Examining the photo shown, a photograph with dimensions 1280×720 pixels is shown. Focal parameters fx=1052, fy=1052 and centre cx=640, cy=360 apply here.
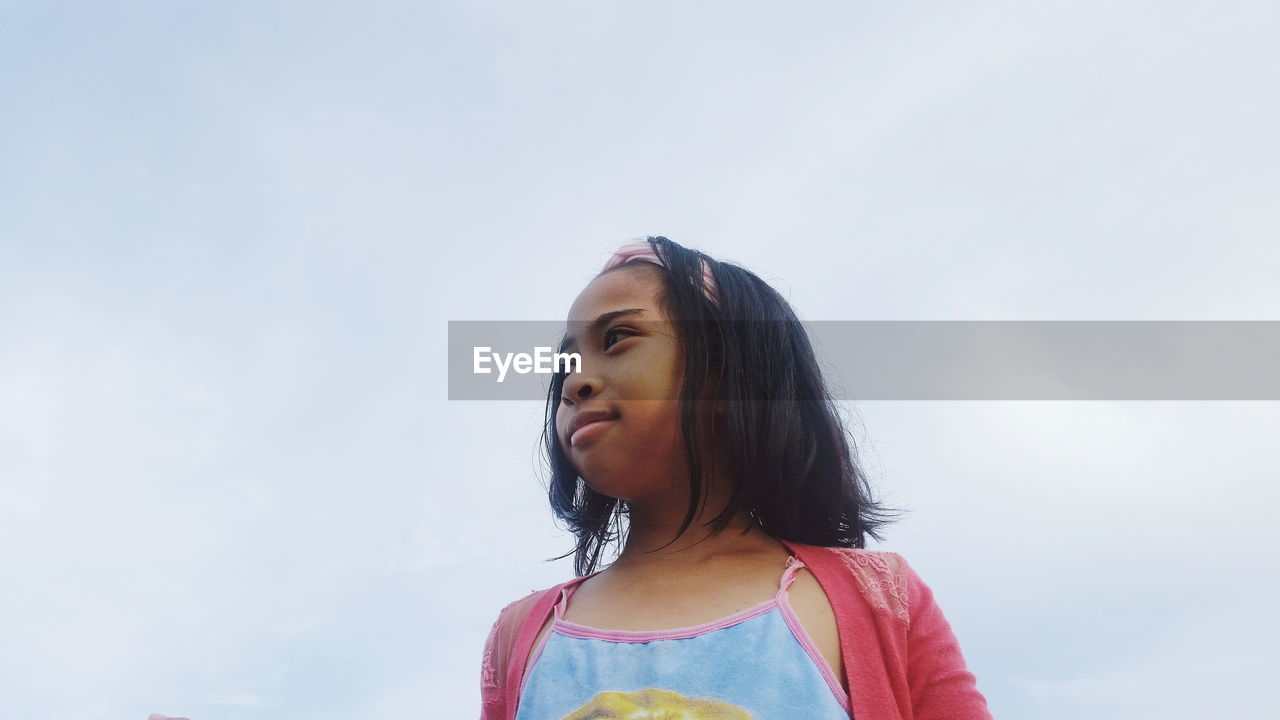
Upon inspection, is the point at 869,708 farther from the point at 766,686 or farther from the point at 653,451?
the point at 653,451

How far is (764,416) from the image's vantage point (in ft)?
8.39

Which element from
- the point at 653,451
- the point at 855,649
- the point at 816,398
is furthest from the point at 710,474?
the point at 855,649

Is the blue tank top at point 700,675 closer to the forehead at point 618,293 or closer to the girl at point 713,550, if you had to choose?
the girl at point 713,550

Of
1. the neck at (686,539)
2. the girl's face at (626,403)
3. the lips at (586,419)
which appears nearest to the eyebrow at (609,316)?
the girl's face at (626,403)

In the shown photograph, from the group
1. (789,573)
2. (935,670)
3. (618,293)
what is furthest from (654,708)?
(618,293)

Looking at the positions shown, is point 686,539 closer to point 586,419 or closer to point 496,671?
point 586,419

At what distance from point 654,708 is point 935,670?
621mm

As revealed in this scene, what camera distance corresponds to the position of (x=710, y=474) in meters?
2.54

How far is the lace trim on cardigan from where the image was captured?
2320 millimetres

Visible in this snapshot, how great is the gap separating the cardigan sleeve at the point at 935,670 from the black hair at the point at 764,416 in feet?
1.02

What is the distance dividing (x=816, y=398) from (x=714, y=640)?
0.76 meters

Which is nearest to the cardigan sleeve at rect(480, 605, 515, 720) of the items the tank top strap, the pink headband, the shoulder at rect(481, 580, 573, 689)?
the shoulder at rect(481, 580, 573, 689)

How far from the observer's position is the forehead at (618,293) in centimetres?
262

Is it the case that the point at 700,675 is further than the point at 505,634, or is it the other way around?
the point at 505,634
